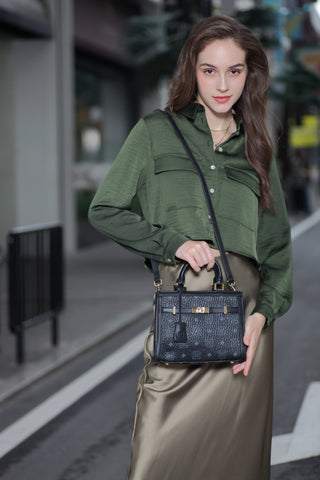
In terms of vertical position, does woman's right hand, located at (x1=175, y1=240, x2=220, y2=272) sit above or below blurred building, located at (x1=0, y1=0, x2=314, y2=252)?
below

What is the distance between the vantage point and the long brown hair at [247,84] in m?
2.51

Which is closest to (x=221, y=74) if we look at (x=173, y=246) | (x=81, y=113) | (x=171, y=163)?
(x=171, y=163)

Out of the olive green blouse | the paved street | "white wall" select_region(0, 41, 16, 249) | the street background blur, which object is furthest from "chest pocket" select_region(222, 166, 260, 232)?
"white wall" select_region(0, 41, 16, 249)

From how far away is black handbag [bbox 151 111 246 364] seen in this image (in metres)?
2.37

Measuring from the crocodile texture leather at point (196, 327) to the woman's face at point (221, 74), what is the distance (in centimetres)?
59

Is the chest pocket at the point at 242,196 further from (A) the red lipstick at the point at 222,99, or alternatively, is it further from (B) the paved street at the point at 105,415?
(B) the paved street at the point at 105,415

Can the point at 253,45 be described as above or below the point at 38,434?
above

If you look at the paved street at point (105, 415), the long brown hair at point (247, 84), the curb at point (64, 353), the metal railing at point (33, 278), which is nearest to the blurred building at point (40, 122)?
the curb at point (64, 353)

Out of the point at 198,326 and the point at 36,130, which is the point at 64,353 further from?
the point at 36,130

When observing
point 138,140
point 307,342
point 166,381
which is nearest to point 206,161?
point 138,140

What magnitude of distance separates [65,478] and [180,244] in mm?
2032

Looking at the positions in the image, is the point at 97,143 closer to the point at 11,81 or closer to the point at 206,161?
the point at 11,81

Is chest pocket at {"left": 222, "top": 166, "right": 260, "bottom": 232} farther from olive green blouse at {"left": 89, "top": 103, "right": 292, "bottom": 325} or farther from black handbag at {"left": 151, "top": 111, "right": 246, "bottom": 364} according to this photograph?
black handbag at {"left": 151, "top": 111, "right": 246, "bottom": 364}

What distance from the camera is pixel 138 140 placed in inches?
99.1
